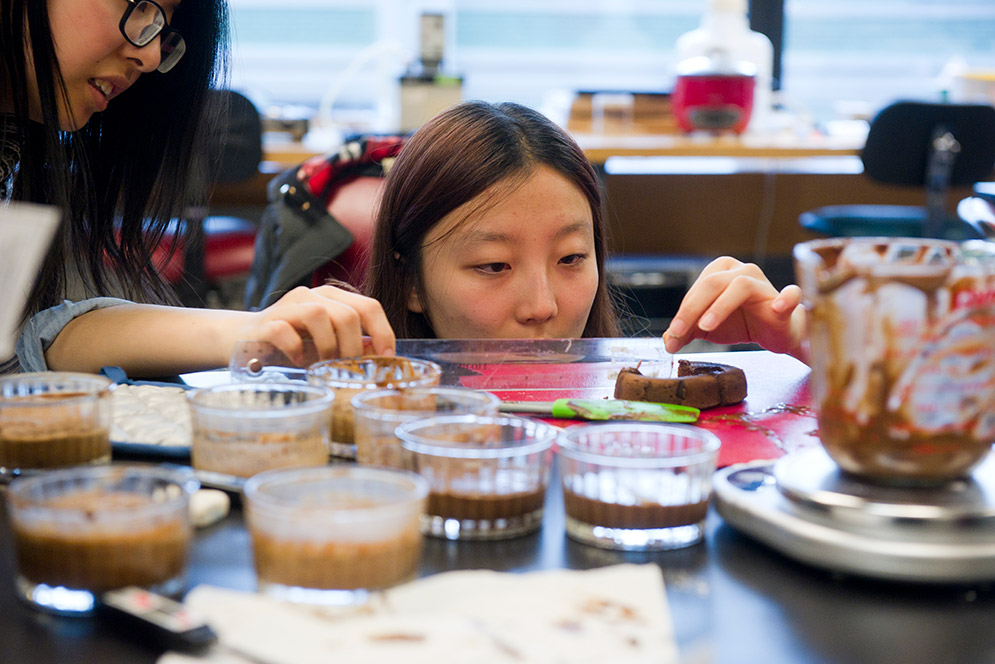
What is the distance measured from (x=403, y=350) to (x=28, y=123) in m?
0.52

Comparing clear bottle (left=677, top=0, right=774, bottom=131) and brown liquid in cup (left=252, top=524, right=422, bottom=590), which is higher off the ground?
clear bottle (left=677, top=0, right=774, bottom=131)

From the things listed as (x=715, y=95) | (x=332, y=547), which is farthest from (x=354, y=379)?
(x=715, y=95)

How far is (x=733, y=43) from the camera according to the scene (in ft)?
12.0

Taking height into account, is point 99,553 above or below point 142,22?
below

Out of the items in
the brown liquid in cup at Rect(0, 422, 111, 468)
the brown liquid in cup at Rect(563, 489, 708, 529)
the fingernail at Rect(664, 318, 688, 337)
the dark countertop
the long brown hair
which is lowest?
the dark countertop

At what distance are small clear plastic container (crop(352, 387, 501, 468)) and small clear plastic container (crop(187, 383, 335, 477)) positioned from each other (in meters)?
0.03

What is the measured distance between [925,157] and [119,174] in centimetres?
269

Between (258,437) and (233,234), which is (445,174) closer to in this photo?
(258,437)

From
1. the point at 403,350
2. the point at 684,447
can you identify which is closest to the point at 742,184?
the point at 403,350

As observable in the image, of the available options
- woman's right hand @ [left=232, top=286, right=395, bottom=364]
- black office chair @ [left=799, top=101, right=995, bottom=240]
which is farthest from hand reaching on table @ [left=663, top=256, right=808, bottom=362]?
black office chair @ [left=799, top=101, right=995, bottom=240]

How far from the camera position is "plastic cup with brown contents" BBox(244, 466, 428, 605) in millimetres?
462

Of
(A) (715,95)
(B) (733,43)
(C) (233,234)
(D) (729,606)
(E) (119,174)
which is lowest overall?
(D) (729,606)

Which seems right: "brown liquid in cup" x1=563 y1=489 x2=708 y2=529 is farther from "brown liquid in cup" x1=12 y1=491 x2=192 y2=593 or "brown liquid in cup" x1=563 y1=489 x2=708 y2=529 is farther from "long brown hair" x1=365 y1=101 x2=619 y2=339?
"long brown hair" x1=365 y1=101 x2=619 y2=339

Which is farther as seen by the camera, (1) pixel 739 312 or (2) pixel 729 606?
(1) pixel 739 312
